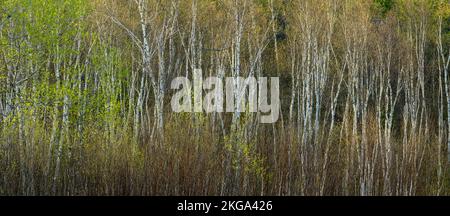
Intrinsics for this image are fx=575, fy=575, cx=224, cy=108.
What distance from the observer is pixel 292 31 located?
21859 millimetres

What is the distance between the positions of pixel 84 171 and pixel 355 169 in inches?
239

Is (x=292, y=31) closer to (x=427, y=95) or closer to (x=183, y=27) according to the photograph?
(x=183, y=27)

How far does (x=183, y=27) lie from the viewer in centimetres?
2158

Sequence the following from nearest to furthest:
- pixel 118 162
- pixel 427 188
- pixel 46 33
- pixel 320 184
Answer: pixel 118 162
pixel 320 184
pixel 46 33
pixel 427 188

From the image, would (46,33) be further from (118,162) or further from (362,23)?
(362,23)

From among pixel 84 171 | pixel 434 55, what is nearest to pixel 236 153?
pixel 84 171

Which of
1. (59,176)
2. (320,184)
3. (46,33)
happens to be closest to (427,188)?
(320,184)

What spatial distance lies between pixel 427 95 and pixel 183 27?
11.0m

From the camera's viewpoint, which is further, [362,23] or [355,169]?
[362,23]

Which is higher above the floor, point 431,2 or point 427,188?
point 431,2

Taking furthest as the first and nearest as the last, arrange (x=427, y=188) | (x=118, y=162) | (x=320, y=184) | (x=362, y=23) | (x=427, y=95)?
(x=427, y=95) < (x=362, y=23) < (x=427, y=188) < (x=320, y=184) < (x=118, y=162)

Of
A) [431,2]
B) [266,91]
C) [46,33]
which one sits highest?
[431,2]

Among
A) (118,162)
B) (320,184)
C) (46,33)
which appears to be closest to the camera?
(118,162)

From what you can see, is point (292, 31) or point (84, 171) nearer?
point (84, 171)
